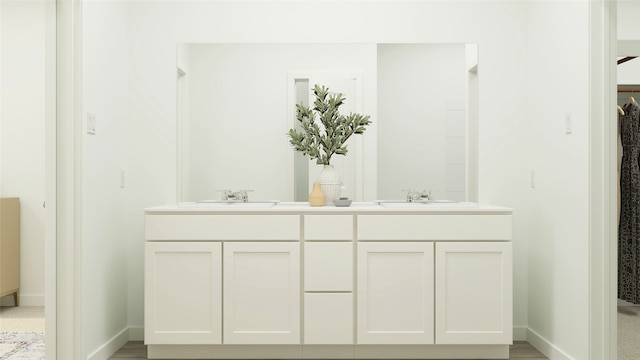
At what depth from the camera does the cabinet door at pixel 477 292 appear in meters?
2.54

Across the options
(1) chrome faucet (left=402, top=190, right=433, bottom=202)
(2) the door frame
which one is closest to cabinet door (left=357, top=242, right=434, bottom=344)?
(1) chrome faucet (left=402, top=190, right=433, bottom=202)

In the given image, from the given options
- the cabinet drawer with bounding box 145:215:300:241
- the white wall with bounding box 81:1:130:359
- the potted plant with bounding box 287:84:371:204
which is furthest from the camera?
the potted plant with bounding box 287:84:371:204

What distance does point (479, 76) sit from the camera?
302 centimetres

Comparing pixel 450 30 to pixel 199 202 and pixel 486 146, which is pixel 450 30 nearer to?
pixel 486 146

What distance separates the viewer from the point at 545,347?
2723 mm

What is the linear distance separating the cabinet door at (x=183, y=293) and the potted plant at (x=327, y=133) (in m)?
0.75

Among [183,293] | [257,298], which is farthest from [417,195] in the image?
[183,293]

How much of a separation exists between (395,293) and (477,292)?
1.45 feet

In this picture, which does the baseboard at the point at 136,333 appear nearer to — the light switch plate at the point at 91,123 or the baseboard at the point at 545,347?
the light switch plate at the point at 91,123

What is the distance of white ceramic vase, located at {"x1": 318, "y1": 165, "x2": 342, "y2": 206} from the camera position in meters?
2.79

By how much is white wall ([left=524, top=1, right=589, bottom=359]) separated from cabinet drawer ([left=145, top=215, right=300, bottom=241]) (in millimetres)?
1429

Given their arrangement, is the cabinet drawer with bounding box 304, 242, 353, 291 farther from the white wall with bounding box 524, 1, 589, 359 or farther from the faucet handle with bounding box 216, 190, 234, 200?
the white wall with bounding box 524, 1, 589, 359

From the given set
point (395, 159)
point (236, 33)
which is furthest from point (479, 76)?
point (236, 33)

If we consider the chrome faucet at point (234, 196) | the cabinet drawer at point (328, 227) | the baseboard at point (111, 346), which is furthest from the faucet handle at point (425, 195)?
the baseboard at point (111, 346)
